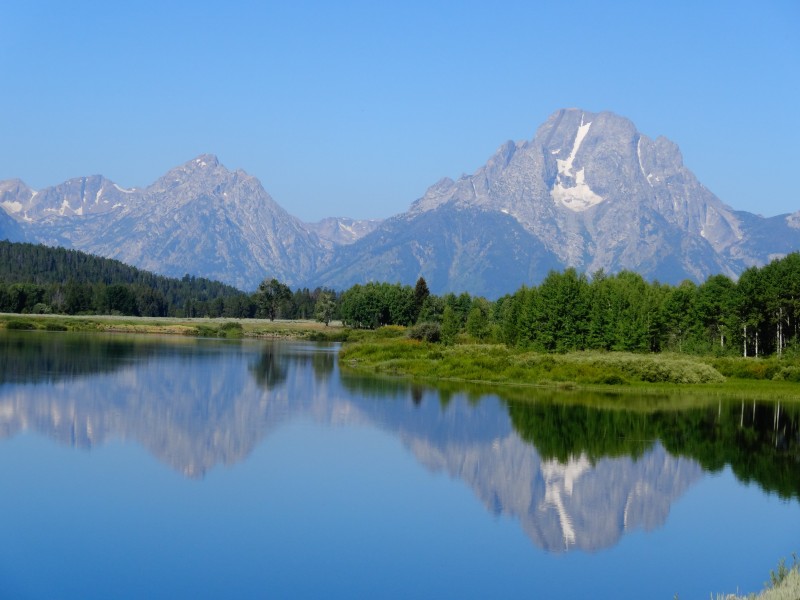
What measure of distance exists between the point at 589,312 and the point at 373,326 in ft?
246

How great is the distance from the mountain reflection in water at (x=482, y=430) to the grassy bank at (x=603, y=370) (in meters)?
6.92

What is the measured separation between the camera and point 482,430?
48938 millimetres

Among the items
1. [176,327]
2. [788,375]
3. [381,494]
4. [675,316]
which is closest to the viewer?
[381,494]

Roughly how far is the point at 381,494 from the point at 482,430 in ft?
50.8

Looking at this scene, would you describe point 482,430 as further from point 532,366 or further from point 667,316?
point 667,316

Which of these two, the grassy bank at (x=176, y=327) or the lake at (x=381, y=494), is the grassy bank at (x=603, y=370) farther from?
the grassy bank at (x=176, y=327)

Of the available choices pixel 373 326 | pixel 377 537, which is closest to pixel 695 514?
pixel 377 537

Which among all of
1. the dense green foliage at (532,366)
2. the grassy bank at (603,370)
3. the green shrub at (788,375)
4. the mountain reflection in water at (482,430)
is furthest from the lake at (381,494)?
the green shrub at (788,375)

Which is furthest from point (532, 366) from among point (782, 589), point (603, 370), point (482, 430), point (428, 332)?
point (782, 589)

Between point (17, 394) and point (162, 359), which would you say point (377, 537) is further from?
point (162, 359)

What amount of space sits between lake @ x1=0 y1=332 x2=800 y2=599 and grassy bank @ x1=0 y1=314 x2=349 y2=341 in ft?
296

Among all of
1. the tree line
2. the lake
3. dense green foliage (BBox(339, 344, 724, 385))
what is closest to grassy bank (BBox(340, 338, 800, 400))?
dense green foliage (BBox(339, 344, 724, 385))

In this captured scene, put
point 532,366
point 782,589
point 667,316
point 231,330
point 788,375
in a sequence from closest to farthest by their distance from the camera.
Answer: point 782,589 → point 788,375 → point 532,366 → point 667,316 → point 231,330

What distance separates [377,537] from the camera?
28.2 m
